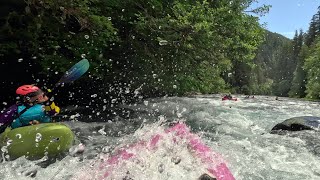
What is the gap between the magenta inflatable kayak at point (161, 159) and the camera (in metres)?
4.52

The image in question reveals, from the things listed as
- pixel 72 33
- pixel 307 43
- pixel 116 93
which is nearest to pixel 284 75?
pixel 307 43

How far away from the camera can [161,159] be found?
4957 millimetres

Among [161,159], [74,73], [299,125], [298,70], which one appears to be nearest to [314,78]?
[298,70]

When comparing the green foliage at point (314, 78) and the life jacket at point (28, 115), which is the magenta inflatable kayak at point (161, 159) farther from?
the green foliage at point (314, 78)

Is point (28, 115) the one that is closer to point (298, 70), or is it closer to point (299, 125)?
point (299, 125)

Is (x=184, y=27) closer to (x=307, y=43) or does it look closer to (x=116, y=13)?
(x=116, y=13)

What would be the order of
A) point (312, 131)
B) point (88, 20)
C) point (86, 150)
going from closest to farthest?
point (86, 150), point (312, 131), point (88, 20)

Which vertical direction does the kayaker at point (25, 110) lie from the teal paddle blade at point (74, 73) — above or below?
below

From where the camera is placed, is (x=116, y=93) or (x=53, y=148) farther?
(x=116, y=93)

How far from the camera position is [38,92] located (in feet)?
21.8

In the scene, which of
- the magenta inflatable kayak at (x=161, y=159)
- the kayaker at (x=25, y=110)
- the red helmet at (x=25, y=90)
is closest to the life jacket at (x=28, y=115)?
the kayaker at (x=25, y=110)

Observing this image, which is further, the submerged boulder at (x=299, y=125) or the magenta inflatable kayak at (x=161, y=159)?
the submerged boulder at (x=299, y=125)

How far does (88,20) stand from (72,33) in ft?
3.12

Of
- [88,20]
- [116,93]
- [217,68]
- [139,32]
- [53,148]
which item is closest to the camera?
[53,148]
